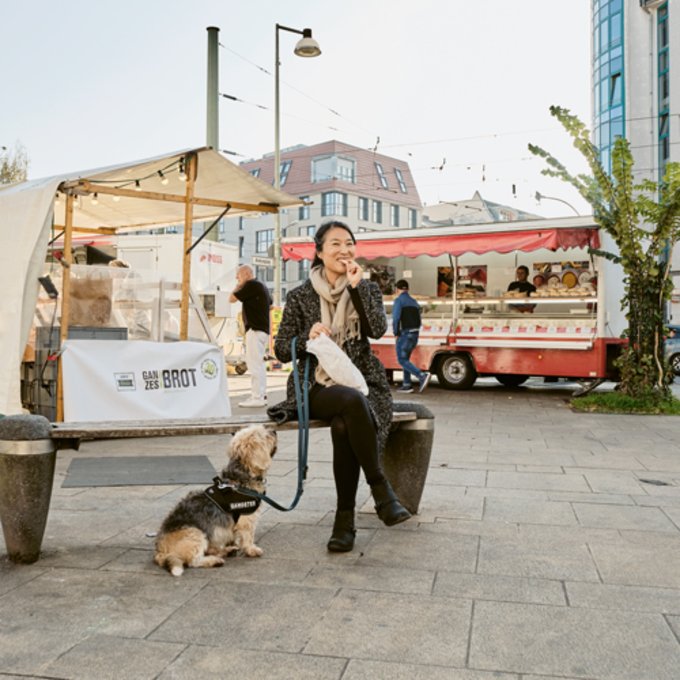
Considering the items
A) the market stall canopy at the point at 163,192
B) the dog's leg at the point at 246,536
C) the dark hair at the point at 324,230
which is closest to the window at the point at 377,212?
the market stall canopy at the point at 163,192

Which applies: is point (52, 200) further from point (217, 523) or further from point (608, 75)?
point (608, 75)

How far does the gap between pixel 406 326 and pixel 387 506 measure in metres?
9.51

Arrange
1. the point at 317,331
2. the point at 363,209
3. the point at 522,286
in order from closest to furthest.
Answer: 1. the point at 317,331
2. the point at 522,286
3. the point at 363,209

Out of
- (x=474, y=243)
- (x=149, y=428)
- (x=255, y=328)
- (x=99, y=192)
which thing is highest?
(x=474, y=243)

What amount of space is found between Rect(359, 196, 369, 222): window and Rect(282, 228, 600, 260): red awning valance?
4648 cm

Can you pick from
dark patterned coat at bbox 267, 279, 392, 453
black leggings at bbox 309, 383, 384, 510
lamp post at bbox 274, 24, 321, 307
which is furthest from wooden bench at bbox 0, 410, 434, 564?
lamp post at bbox 274, 24, 321, 307

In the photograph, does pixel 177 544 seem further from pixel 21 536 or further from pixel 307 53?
pixel 307 53

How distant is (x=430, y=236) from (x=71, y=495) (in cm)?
933

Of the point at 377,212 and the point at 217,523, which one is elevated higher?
the point at 377,212

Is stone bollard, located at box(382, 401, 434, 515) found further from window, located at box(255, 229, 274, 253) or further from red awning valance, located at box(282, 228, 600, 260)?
window, located at box(255, 229, 274, 253)

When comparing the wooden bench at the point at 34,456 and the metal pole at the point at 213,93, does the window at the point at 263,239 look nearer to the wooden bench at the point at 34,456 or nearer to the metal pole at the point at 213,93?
the metal pole at the point at 213,93

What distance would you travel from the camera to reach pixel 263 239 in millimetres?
62938

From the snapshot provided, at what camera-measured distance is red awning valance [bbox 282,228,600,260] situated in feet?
39.5

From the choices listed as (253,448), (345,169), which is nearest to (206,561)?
(253,448)
